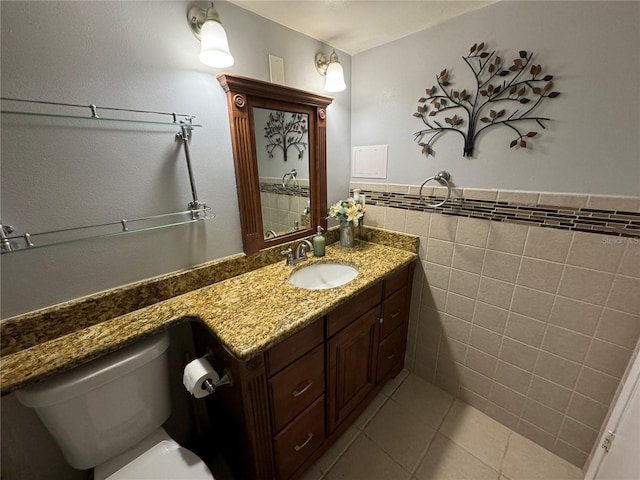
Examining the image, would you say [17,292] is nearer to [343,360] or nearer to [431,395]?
[343,360]

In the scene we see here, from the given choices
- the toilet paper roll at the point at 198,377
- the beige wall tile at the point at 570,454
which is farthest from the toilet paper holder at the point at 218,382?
the beige wall tile at the point at 570,454

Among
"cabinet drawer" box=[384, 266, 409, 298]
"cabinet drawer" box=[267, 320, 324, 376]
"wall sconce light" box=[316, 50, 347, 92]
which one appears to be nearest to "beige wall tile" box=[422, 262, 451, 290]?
"cabinet drawer" box=[384, 266, 409, 298]

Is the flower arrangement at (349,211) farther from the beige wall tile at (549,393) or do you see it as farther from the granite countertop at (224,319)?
the beige wall tile at (549,393)

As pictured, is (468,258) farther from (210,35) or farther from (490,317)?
(210,35)

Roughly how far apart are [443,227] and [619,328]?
753mm

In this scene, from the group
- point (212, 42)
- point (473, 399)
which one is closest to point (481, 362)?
point (473, 399)

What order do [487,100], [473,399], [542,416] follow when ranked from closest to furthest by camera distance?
[487,100] → [542,416] → [473,399]

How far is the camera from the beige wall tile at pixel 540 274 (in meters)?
1.10

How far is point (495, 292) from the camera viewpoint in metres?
1.27

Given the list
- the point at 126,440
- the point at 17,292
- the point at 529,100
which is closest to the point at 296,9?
the point at 529,100

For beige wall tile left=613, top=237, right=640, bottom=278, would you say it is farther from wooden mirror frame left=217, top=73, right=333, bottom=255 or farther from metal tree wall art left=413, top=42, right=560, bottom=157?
wooden mirror frame left=217, top=73, right=333, bottom=255

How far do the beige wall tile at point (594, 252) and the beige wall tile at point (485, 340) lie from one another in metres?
0.50

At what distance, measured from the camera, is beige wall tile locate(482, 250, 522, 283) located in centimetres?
119

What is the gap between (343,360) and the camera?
1164 millimetres
